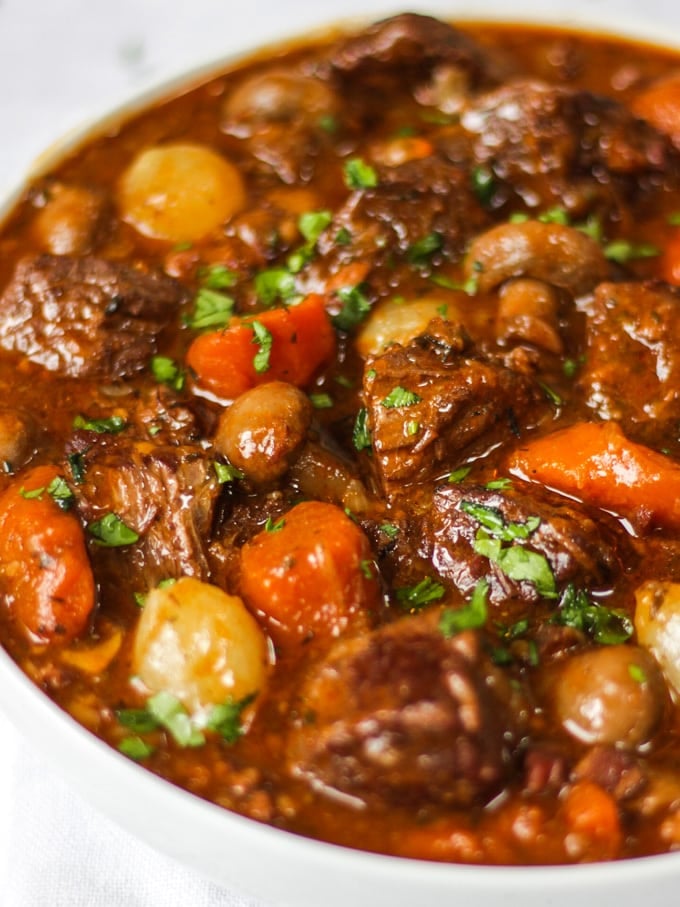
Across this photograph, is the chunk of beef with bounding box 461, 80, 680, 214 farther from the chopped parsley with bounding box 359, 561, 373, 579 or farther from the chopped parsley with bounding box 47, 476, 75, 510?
the chopped parsley with bounding box 47, 476, 75, 510

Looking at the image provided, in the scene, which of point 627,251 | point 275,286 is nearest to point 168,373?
point 275,286

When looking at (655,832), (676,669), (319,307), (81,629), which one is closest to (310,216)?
(319,307)

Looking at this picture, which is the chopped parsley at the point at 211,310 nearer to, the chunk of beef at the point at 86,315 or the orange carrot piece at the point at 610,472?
the chunk of beef at the point at 86,315

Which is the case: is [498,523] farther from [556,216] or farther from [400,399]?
[556,216]

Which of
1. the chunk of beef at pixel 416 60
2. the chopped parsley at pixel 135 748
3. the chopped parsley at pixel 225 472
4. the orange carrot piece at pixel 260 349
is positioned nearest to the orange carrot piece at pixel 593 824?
the chopped parsley at pixel 135 748

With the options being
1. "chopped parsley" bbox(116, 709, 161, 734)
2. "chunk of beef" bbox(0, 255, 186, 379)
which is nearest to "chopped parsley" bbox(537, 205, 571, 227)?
"chunk of beef" bbox(0, 255, 186, 379)

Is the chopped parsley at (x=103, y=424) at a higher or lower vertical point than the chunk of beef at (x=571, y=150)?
higher

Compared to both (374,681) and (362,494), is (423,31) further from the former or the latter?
(374,681)
